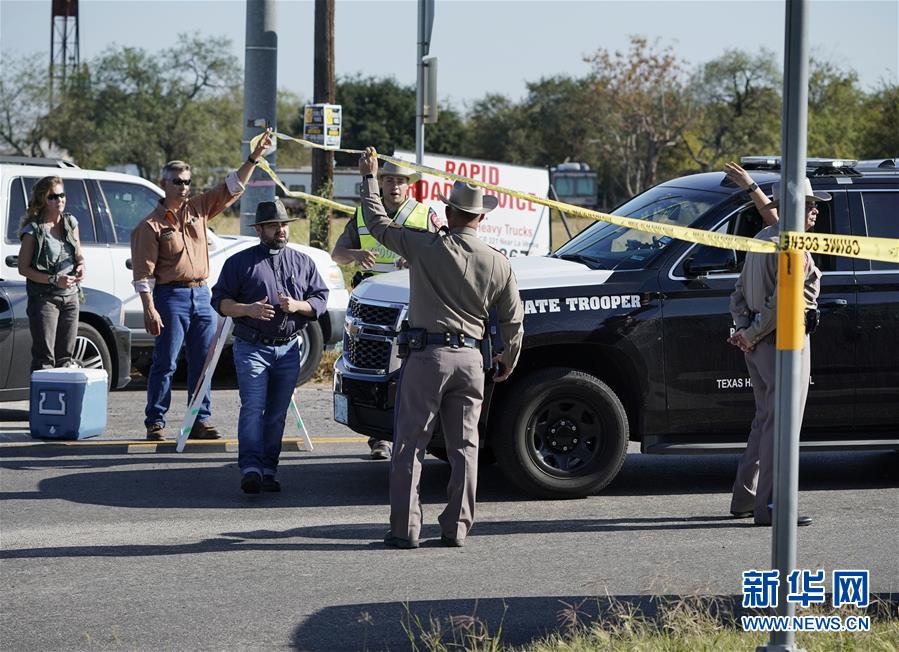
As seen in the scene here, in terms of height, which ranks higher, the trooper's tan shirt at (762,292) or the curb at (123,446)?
the trooper's tan shirt at (762,292)

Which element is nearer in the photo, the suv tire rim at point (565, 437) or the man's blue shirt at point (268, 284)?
the suv tire rim at point (565, 437)

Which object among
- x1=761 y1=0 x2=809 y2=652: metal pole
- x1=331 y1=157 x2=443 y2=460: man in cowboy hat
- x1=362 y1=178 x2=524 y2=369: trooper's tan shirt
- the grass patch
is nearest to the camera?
x1=761 y1=0 x2=809 y2=652: metal pole

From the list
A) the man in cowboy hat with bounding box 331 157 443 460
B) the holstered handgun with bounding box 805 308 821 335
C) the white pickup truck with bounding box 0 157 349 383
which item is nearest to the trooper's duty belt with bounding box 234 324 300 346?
the man in cowboy hat with bounding box 331 157 443 460

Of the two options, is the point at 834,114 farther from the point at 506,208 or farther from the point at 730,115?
the point at 506,208

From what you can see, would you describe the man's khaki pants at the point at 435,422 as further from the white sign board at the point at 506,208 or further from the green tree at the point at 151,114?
the green tree at the point at 151,114

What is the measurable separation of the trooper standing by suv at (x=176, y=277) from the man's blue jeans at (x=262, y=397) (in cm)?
150

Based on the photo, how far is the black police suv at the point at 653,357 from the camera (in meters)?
7.73

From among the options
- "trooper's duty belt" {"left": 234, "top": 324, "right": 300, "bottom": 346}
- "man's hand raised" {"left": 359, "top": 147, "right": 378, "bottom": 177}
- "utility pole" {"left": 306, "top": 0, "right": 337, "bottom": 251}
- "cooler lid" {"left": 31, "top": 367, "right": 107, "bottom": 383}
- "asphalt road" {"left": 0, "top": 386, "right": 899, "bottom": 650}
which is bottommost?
"asphalt road" {"left": 0, "top": 386, "right": 899, "bottom": 650}

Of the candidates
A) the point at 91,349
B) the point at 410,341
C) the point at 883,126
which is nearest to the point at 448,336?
the point at 410,341

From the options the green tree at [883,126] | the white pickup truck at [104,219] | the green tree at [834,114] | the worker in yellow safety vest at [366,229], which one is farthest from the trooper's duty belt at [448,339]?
the green tree at [834,114]

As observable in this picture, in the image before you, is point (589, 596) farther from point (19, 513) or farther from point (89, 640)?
point (19, 513)

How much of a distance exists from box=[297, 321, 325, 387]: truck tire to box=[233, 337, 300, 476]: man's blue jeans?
426 cm

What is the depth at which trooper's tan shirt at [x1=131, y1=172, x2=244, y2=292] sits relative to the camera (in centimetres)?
920

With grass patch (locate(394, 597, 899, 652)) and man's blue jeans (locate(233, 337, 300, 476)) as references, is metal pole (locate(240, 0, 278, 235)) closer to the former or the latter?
man's blue jeans (locate(233, 337, 300, 476))
